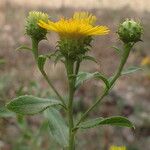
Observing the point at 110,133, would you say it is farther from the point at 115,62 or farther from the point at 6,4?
the point at 6,4

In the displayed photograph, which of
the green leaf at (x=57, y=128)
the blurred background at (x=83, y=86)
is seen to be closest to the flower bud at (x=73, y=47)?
the blurred background at (x=83, y=86)

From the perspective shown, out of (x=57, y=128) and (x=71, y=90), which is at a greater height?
(x=71, y=90)

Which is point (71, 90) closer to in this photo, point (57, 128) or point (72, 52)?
point (72, 52)

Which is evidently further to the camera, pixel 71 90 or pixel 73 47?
pixel 71 90

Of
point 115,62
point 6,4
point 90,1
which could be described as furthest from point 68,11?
point 115,62

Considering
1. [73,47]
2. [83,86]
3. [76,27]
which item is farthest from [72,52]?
[83,86]

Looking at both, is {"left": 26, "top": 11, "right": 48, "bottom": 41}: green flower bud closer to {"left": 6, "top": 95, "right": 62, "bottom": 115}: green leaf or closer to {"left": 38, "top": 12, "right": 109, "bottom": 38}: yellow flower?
{"left": 38, "top": 12, "right": 109, "bottom": 38}: yellow flower

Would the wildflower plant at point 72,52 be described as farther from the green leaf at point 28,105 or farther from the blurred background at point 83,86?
the blurred background at point 83,86
